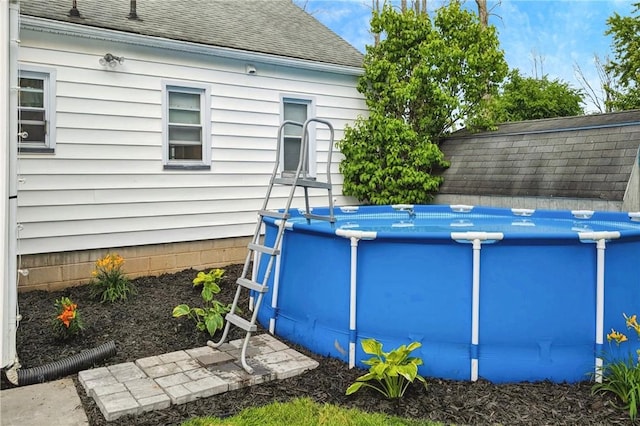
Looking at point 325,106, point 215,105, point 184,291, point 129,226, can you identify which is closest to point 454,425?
point 184,291

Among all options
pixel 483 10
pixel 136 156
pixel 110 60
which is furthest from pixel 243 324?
pixel 483 10

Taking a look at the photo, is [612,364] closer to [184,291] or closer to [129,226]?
[184,291]

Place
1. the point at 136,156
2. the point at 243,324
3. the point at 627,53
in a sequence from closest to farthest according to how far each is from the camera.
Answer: the point at 243,324
the point at 136,156
the point at 627,53

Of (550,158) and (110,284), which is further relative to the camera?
(550,158)

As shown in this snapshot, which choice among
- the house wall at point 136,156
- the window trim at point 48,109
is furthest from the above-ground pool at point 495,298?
the window trim at point 48,109

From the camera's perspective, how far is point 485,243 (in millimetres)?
3506

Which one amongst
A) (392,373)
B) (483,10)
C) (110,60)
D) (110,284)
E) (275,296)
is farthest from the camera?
(483,10)

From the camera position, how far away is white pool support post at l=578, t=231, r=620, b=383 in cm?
350

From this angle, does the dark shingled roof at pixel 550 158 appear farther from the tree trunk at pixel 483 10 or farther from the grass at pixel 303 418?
the tree trunk at pixel 483 10

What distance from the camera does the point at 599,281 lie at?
3541mm

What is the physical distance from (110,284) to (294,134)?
13.3 ft

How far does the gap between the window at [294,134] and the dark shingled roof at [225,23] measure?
775mm

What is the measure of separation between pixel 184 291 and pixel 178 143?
227 centimetres

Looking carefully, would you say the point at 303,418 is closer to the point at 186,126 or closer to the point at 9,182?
the point at 9,182
